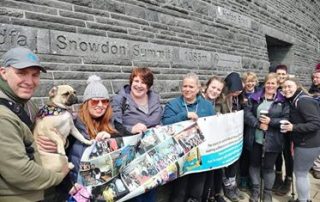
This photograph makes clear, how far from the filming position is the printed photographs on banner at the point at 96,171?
2877 mm

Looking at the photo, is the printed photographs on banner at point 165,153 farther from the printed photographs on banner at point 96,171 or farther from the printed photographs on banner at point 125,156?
the printed photographs on banner at point 96,171

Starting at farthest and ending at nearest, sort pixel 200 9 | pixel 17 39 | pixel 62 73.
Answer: pixel 200 9
pixel 62 73
pixel 17 39

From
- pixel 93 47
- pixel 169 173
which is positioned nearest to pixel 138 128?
pixel 169 173

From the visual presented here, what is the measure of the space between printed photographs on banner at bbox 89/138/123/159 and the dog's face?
459 mm

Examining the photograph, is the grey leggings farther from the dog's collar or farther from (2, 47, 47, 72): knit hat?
(2, 47, 47, 72): knit hat

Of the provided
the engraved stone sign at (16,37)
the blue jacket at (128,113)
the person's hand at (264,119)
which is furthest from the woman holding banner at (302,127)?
the engraved stone sign at (16,37)

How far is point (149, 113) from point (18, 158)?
6.29ft

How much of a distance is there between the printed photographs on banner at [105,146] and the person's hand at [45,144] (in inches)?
15.4

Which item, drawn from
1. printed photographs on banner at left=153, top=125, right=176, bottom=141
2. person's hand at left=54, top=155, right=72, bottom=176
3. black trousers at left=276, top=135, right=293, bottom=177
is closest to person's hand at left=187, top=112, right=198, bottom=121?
printed photographs on banner at left=153, top=125, right=176, bottom=141

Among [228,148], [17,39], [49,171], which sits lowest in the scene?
[228,148]

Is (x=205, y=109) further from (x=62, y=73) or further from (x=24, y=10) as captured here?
(x=24, y=10)

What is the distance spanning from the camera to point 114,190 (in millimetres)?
3092

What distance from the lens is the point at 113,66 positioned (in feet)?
15.6

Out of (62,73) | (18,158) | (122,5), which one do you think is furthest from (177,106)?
(18,158)
